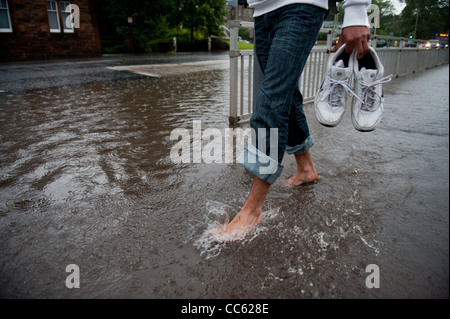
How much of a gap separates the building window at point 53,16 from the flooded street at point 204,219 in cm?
1886

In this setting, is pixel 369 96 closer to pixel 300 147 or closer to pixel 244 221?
pixel 300 147

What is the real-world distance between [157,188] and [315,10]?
1511 mm

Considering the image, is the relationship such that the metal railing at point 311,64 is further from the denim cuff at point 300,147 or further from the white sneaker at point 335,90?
the denim cuff at point 300,147

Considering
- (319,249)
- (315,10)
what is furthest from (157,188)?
(315,10)

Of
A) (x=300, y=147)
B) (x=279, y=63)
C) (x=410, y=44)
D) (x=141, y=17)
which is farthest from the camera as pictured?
(x=141, y=17)

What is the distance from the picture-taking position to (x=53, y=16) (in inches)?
739

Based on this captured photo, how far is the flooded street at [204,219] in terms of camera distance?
132 centimetres

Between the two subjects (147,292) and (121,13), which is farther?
(121,13)

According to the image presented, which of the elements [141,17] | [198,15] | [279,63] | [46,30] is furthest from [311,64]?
[198,15]

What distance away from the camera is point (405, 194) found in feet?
6.92

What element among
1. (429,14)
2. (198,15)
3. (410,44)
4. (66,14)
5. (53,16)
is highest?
(198,15)

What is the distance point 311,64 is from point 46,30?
1817cm
